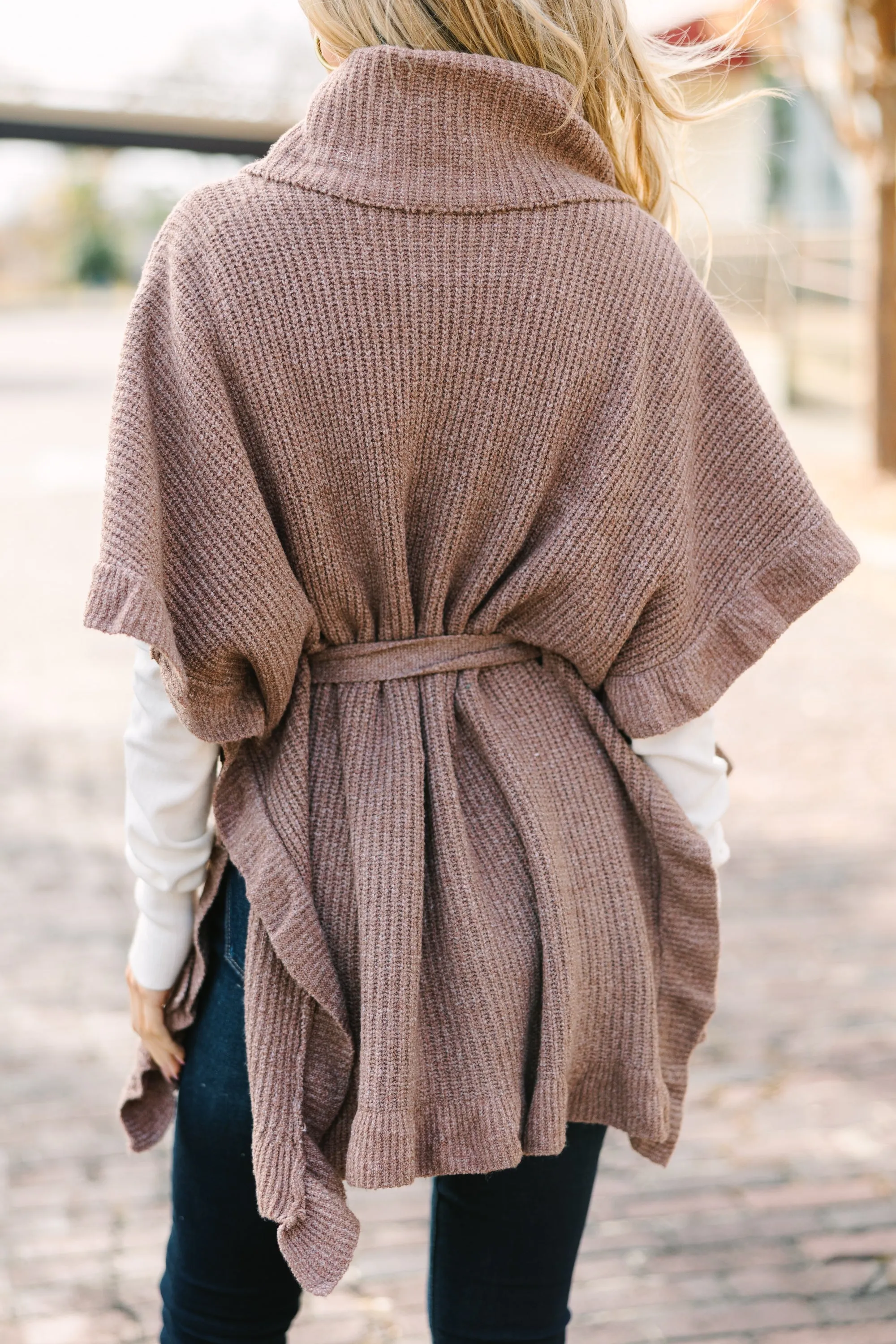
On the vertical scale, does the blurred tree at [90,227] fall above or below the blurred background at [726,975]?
below

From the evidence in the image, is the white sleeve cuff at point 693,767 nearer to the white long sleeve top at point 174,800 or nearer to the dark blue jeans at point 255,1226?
the white long sleeve top at point 174,800

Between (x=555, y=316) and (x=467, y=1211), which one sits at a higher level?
(x=555, y=316)

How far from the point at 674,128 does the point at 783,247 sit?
14886 mm

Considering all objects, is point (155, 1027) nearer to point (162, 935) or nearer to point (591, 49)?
point (162, 935)

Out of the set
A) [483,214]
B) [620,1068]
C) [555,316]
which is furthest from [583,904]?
[483,214]

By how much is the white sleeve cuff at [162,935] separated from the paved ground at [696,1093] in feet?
4.02

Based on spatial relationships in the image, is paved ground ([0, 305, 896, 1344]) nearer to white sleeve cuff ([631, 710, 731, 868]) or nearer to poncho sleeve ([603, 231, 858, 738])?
white sleeve cuff ([631, 710, 731, 868])

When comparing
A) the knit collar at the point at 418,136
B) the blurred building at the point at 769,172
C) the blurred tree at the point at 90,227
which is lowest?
the blurred tree at the point at 90,227

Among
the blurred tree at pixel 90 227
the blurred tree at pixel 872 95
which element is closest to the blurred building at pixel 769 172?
the blurred tree at pixel 872 95

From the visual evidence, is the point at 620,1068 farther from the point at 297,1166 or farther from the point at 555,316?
the point at 555,316

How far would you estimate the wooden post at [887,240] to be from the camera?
914cm

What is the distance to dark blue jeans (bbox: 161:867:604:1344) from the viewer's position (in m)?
1.42

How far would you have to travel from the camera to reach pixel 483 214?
130 centimetres

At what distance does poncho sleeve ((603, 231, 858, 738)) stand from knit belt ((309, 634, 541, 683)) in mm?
168
